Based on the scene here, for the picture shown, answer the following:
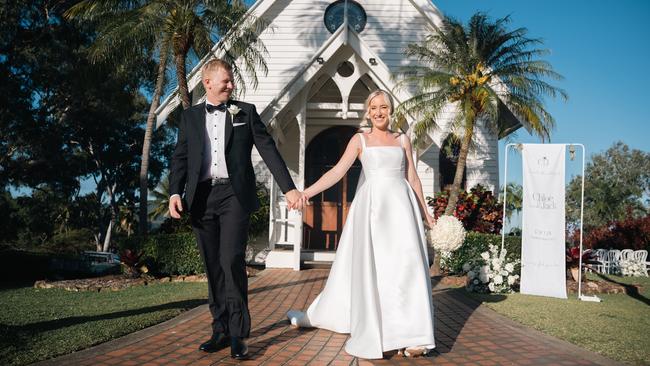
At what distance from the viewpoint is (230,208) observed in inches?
160

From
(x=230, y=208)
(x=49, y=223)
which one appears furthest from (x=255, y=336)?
(x=49, y=223)

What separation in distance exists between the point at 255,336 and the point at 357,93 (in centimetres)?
1123

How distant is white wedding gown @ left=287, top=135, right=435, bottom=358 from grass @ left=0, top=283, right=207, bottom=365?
95.4 inches

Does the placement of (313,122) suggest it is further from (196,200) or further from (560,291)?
(196,200)

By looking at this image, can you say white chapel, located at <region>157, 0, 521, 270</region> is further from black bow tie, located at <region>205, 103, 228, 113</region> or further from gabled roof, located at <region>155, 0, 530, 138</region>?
black bow tie, located at <region>205, 103, 228, 113</region>

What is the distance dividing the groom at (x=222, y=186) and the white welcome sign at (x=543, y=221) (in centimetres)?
628

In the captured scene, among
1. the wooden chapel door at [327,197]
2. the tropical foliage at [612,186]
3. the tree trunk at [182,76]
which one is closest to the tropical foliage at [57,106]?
the tree trunk at [182,76]

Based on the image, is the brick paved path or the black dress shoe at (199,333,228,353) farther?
the black dress shoe at (199,333,228,353)

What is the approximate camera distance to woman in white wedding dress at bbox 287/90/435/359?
4188 millimetres

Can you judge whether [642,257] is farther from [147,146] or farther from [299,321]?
[147,146]

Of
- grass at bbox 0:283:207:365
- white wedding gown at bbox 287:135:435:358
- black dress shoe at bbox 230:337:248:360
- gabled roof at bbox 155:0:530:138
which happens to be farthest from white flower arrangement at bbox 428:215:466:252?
gabled roof at bbox 155:0:530:138

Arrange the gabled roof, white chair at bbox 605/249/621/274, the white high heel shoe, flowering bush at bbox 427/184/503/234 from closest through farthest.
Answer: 1. the white high heel shoe
2. the gabled roof
3. flowering bush at bbox 427/184/503/234
4. white chair at bbox 605/249/621/274

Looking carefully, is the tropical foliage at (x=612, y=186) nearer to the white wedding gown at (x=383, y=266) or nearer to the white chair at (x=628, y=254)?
the white chair at (x=628, y=254)

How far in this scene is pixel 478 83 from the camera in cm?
1196
